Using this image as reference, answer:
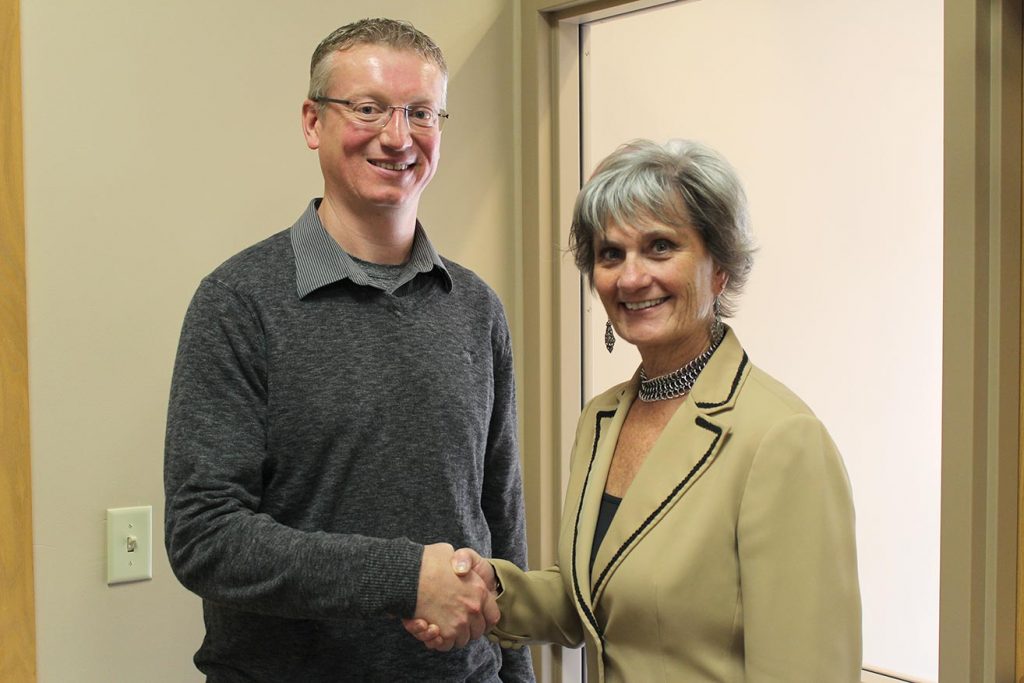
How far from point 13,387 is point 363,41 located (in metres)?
0.80

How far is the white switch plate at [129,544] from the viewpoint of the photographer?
1.79m

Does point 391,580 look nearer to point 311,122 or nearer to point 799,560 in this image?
point 799,560

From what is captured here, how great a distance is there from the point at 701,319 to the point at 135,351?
3.39 ft

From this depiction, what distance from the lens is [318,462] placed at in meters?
1.49

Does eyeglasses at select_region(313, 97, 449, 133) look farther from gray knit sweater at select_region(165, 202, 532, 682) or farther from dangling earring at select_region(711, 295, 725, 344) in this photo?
dangling earring at select_region(711, 295, 725, 344)

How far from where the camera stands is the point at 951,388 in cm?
169

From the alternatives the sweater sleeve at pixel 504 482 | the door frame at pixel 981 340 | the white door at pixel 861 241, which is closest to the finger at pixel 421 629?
the sweater sleeve at pixel 504 482

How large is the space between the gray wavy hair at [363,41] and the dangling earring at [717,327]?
23.2 inches

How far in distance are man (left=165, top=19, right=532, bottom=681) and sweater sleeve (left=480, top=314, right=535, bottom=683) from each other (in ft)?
0.30

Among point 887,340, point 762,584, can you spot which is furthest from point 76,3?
point 887,340

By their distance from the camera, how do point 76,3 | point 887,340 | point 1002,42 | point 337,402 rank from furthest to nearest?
point 887,340 < point 76,3 < point 1002,42 < point 337,402

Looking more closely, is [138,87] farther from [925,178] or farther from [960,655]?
[925,178]

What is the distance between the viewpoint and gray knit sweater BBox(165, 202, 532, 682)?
4.48ft

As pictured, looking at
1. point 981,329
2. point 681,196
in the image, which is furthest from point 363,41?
point 981,329
